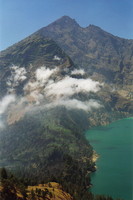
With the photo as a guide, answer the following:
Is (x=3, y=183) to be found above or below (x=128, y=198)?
above

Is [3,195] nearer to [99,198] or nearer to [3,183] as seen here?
[3,183]

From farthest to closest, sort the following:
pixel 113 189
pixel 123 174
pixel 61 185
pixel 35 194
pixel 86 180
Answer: pixel 123 174, pixel 86 180, pixel 113 189, pixel 61 185, pixel 35 194

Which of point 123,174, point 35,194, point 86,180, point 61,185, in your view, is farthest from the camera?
point 123,174

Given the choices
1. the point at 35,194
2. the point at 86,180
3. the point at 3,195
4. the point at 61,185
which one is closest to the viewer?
the point at 3,195

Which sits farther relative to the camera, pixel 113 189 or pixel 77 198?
pixel 113 189

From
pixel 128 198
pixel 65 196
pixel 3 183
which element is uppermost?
pixel 3 183

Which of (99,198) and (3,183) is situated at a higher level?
(3,183)

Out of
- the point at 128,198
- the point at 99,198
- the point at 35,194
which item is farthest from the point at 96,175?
the point at 35,194

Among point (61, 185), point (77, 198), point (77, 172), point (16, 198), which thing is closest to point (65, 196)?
point (77, 198)

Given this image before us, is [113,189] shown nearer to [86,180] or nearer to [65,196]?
[86,180]
